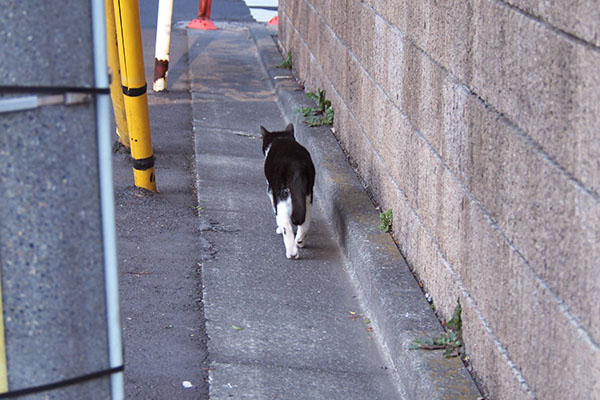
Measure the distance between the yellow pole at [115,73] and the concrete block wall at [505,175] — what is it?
2402 mm

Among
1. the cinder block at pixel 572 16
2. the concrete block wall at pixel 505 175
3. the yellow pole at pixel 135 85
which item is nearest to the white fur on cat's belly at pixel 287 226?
the concrete block wall at pixel 505 175

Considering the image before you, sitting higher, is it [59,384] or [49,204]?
[49,204]

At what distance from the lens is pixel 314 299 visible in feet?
15.2

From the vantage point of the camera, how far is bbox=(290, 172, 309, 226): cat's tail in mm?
4961

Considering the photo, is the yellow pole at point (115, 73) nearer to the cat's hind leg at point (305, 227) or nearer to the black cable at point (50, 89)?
the cat's hind leg at point (305, 227)

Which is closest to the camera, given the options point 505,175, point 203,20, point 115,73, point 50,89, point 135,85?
point 50,89

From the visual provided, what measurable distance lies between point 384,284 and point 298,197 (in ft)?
3.18

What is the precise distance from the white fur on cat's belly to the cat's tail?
0.06 m

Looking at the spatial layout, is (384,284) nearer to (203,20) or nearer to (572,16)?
(572,16)

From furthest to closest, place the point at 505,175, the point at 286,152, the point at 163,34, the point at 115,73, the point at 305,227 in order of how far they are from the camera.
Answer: the point at 163,34 → the point at 115,73 → the point at 286,152 → the point at 305,227 → the point at 505,175

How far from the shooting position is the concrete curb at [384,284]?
3383 mm

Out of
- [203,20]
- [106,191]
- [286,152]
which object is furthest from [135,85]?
[203,20]

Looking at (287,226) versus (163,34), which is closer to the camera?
(287,226)

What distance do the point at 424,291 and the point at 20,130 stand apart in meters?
3.05
